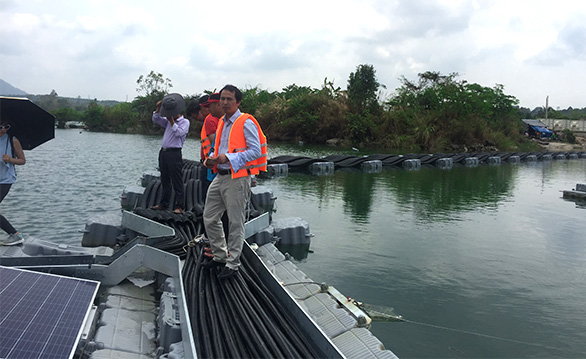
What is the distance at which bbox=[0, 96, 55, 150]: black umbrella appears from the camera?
529cm

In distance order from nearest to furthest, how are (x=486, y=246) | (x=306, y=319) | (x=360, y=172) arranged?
(x=306, y=319)
(x=486, y=246)
(x=360, y=172)

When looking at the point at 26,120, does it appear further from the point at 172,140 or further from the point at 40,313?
the point at 40,313

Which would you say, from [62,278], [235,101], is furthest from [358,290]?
[62,278]

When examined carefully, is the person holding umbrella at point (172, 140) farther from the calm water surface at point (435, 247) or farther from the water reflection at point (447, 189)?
the water reflection at point (447, 189)

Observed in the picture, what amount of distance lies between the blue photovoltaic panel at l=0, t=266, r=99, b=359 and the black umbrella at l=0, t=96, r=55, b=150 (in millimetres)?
2221

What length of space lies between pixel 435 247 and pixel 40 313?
573cm

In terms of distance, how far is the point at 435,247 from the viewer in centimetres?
738

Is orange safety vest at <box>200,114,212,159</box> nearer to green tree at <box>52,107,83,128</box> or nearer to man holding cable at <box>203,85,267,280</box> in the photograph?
man holding cable at <box>203,85,267,280</box>

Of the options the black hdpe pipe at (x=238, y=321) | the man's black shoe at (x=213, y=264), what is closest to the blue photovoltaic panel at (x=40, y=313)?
the black hdpe pipe at (x=238, y=321)

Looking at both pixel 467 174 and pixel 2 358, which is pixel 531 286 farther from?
pixel 467 174

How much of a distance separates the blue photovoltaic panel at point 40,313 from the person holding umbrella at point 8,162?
6.45 feet

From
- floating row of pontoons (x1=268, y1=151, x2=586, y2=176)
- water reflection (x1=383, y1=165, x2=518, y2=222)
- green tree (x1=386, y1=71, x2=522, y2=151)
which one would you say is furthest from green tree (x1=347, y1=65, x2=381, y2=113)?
water reflection (x1=383, y1=165, x2=518, y2=222)

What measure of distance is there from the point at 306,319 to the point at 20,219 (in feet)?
21.2

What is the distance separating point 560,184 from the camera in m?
16.2
